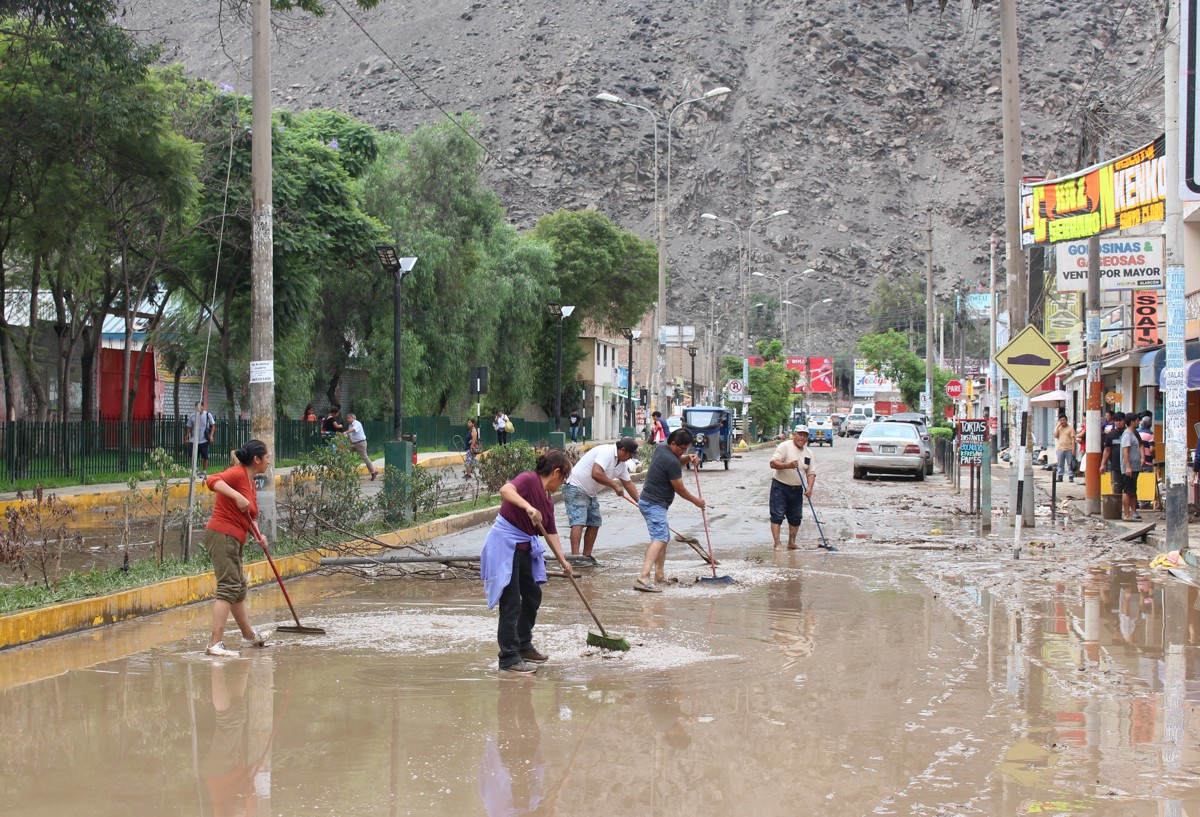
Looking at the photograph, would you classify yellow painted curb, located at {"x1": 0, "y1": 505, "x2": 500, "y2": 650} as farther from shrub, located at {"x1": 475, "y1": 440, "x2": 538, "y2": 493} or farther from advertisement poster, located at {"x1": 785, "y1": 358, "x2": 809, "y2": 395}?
advertisement poster, located at {"x1": 785, "y1": 358, "x2": 809, "y2": 395}

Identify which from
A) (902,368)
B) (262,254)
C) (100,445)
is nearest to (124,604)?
(262,254)

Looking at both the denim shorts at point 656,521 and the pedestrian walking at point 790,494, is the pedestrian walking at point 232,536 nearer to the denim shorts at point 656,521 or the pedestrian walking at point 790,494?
the denim shorts at point 656,521

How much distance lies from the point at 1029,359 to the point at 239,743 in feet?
40.5

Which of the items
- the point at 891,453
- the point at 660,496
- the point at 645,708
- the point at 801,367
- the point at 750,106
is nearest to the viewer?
the point at 645,708

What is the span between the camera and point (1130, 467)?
19500mm

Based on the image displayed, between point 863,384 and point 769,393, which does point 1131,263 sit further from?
point 863,384

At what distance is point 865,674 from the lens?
8.20m

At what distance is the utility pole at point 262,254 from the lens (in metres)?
14.6

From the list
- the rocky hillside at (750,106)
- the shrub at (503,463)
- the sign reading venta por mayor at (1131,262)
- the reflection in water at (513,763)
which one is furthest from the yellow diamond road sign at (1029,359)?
the rocky hillside at (750,106)

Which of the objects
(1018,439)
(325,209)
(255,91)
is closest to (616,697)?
(255,91)

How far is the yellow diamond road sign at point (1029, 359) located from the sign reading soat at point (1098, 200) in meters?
4.30

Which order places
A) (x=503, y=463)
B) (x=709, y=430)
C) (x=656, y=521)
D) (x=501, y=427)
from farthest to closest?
(x=501, y=427) → (x=709, y=430) → (x=503, y=463) → (x=656, y=521)

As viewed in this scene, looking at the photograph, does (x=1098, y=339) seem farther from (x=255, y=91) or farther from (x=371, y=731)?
(x=371, y=731)

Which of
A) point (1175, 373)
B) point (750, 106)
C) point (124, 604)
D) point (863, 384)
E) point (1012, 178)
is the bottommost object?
point (124, 604)
